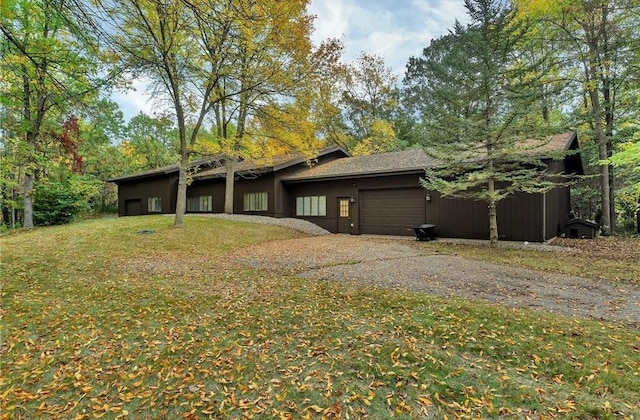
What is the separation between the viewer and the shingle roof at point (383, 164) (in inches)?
436

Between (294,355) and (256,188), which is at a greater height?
(256,188)

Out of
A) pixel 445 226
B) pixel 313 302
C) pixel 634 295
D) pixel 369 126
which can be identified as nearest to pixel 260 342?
pixel 313 302

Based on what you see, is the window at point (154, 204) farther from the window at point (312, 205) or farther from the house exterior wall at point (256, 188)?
the window at point (312, 205)

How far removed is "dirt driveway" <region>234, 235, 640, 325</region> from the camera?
474 centimetres

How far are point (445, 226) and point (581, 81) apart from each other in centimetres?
944

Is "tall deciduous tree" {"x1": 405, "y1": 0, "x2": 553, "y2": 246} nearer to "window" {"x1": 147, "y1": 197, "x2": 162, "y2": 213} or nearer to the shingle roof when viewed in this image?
the shingle roof

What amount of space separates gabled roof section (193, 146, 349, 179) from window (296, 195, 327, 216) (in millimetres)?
1949

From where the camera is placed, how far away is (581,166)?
48.6 ft

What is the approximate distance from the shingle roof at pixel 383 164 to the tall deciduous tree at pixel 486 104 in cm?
130

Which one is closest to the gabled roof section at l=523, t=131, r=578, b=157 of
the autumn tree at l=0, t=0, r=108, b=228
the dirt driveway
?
the dirt driveway

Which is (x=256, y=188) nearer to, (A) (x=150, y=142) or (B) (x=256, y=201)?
(B) (x=256, y=201)

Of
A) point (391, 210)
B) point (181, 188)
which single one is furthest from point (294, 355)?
point (391, 210)

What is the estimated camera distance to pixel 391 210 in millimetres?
13484

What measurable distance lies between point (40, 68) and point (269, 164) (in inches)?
439
